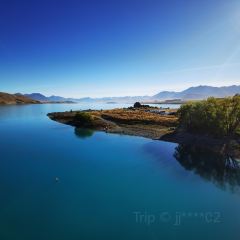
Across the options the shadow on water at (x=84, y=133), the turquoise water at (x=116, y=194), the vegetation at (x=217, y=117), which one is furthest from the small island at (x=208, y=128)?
the turquoise water at (x=116, y=194)

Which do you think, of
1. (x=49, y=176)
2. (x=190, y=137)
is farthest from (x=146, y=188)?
(x=190, y=137)

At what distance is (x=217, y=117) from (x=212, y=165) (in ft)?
73.2

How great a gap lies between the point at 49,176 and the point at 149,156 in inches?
1007

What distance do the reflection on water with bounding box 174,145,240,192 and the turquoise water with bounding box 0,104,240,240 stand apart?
187 mm

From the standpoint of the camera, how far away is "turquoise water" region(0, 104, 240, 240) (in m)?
28.1

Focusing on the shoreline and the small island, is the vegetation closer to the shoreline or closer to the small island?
the small island

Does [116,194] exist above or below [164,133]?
below

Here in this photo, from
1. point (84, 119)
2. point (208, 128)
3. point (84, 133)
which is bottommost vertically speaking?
point (84, 133)

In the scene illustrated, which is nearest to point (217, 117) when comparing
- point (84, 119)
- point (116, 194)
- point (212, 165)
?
point (212, 165)

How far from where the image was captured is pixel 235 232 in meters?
28.4

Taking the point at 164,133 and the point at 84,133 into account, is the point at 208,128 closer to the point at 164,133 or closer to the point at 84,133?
the point at 164,133

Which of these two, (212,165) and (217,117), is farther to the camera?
(217,117)

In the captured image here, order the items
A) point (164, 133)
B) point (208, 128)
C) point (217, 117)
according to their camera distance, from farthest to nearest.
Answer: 1. point (164, 133)
2. point (208, 128)
3. point (217, 117)

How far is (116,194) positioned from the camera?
37875 millimetres
